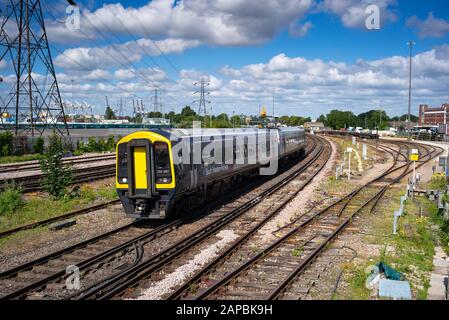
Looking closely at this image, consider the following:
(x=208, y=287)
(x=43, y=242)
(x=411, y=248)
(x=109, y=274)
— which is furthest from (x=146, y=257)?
(x=411, y=248)

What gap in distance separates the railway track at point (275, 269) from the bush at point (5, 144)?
26.6m

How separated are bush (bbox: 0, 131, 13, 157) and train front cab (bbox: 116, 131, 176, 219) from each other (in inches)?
935

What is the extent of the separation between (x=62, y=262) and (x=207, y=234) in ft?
13.2

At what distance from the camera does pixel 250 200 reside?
57.2 feet

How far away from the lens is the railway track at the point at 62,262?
8.50m

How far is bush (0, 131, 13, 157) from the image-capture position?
32656 mm

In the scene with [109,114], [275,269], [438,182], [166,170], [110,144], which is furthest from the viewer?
[109,114]

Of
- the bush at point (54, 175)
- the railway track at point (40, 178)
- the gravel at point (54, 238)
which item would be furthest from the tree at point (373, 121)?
the gravel at point (54, 238)

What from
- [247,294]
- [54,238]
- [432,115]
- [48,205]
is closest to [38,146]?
[48,205]

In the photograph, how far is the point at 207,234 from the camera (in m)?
12.3

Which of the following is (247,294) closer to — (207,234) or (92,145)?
(207,234)

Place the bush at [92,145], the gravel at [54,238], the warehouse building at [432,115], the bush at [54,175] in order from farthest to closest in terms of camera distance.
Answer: the warehouse building at [432,115], the bush at [92,145], the bush at [54,175], the gravel at [54,238]

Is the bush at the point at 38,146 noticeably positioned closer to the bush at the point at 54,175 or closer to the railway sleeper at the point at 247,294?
the bush at the point at 54,175
